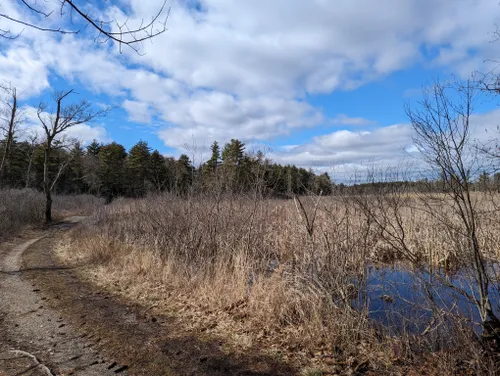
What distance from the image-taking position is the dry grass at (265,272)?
4.79 m

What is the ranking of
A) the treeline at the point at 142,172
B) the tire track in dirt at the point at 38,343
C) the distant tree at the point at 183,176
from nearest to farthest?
1. the tire track in dirt at the point at 38,343
2. the treeline at the point at 142,172
3. the distant tree at the point at 183,176

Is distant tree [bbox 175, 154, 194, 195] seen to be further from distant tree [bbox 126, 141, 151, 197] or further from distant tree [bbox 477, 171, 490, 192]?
distant tree [bbox 126, 141, 151, 197]

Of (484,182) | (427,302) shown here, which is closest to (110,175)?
(427,302)

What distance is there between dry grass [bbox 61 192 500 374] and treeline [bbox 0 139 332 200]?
0.60 m

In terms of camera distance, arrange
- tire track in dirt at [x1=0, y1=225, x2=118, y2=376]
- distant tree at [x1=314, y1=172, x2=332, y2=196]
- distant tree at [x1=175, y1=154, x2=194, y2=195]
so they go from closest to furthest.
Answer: tire track in dirt at [x1=0, y1=225, x2=118, y2=376] → distant tree at [x1=314, y1=172, x2=332, y2=196] → distant tree at [x1=175, y1=154, x2=194, y2=195]

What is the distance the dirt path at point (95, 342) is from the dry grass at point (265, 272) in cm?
46

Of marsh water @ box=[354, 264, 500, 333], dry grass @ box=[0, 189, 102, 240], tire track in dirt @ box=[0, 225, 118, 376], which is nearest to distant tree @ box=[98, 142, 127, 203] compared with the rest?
dry grass @ box=[0, 189, 102, 240]

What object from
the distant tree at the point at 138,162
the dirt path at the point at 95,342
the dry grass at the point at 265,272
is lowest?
the dirt path at the point at 95,342

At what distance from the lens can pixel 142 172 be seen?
4566cm

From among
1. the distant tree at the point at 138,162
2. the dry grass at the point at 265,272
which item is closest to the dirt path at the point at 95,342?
the dry grass at the point at 265,272

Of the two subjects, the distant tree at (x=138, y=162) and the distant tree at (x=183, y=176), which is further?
the distant tree at (x=138, y=162)

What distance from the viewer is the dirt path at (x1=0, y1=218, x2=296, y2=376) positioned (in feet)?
13.8

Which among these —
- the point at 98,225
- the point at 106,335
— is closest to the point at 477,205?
the point at 106,335

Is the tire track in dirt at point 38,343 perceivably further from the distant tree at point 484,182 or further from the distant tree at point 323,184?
the distant tree at point 484,182
